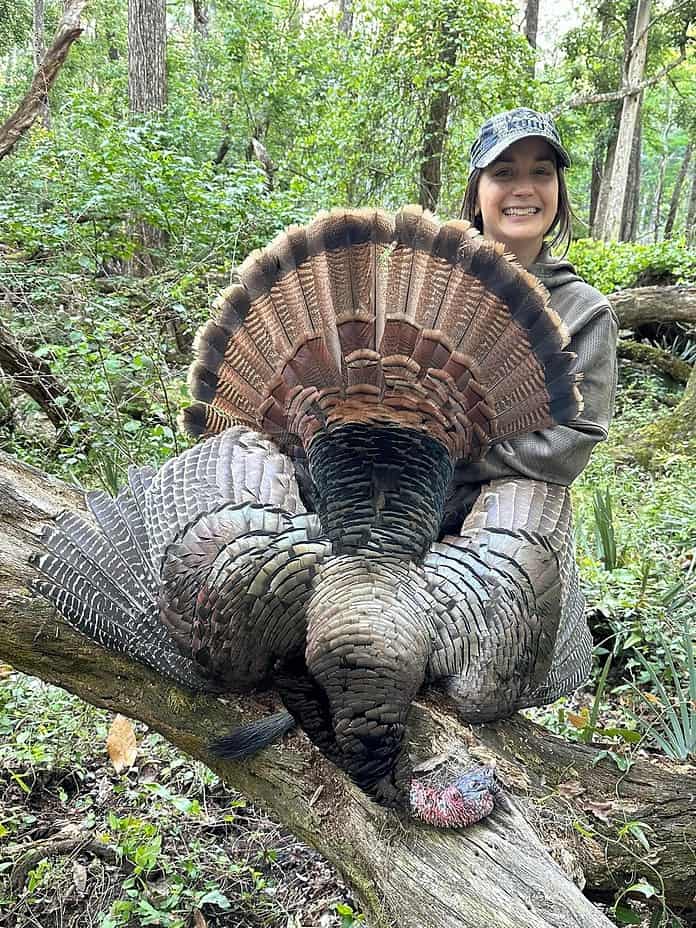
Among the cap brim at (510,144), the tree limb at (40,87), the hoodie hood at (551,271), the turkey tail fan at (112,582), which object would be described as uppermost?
the tree limb at (40,87)

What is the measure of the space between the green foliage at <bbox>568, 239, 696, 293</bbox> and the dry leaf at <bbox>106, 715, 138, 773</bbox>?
31.1ft

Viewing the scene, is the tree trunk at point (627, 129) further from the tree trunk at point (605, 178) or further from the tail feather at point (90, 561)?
the tail feather at point (90, 561)

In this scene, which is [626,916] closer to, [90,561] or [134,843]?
[134,843]

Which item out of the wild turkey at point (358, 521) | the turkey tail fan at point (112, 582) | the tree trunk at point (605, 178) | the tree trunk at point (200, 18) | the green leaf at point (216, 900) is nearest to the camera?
the wild turkey at point (358, 521)

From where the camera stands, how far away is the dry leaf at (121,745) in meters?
3.15

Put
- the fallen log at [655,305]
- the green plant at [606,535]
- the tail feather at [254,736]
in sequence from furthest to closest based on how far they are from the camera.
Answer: the fallen log at [655,305]
the green plant at [606,535]
the tail feather at [254,736]

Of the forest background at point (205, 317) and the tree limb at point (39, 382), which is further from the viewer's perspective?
the tree limb at point (39, 382)

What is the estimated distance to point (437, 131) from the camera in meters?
9.37

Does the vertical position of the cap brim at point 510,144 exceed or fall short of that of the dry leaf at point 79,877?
it exceeds it

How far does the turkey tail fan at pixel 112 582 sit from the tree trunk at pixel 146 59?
30.9 ft

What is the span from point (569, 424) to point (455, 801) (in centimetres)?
139

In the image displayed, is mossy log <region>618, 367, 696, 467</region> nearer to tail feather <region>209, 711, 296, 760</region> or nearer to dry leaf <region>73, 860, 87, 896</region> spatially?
tail feather <region>209, 711, 296, 760</region>

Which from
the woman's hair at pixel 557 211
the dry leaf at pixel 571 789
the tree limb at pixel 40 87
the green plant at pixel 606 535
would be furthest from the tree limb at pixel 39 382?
the dry leaf at pixel 571 789

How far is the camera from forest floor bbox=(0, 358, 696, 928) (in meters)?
2.61
